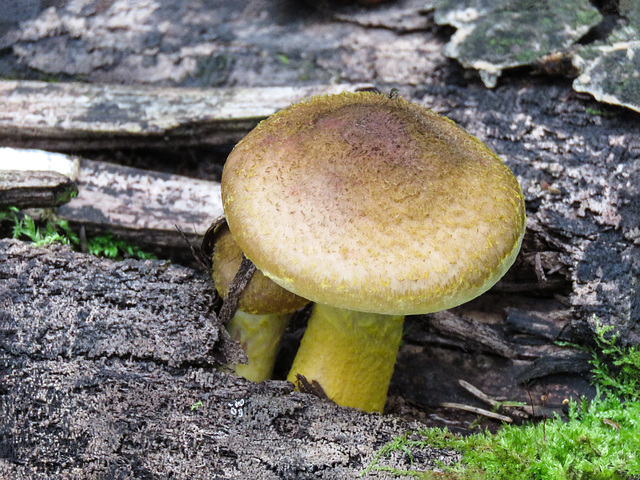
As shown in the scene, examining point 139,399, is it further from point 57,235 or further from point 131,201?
point 131,201

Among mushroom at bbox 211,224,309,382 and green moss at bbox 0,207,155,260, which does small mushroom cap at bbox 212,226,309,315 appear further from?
green moss at bbox 0,207,155,260

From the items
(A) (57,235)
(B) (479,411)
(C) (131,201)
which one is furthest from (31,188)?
(B) (479,411)

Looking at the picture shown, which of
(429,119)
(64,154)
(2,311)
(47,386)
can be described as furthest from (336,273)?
(64,154)

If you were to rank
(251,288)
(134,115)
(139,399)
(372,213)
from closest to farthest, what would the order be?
(372,213), (139,399), (251,288), (134,115)

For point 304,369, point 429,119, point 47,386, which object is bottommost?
point 304,369

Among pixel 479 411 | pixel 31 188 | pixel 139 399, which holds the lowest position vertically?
pixel 479 411

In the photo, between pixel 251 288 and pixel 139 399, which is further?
pixel 251 288

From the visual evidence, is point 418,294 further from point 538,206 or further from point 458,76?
point 458,76
